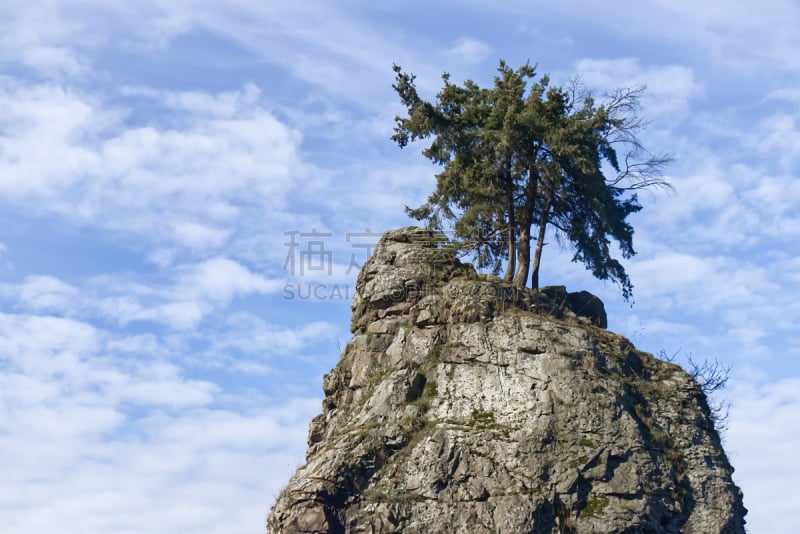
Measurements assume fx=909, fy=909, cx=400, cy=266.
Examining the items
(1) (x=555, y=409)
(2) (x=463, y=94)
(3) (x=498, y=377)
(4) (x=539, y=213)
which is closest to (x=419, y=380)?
(3) (x=498, y=377)

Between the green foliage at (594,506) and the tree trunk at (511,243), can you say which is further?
the tree trunk at (511,243)

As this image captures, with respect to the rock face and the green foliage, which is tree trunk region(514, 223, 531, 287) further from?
the green foliage

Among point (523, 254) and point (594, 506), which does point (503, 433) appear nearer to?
point (594, 506)

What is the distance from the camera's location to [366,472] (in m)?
23.1

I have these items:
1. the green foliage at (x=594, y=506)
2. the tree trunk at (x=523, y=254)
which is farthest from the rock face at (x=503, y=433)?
the tree trunk at (x=523, y=254)

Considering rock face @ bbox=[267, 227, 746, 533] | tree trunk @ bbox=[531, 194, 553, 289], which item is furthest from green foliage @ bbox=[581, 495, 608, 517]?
tree trunk @ bbox=[531, 194, 553, 289]

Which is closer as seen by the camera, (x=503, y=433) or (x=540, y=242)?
(x=503, y=433)

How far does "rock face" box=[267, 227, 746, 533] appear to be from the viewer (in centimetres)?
2227

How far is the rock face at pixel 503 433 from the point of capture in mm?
22266

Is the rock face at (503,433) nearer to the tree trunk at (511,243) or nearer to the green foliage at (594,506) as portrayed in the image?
the green foliage at (594,506)

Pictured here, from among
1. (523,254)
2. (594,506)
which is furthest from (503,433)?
(523,254)

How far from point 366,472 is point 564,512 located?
5012 millimetres

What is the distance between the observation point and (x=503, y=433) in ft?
77.2

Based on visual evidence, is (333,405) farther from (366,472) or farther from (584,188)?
(584,188)
